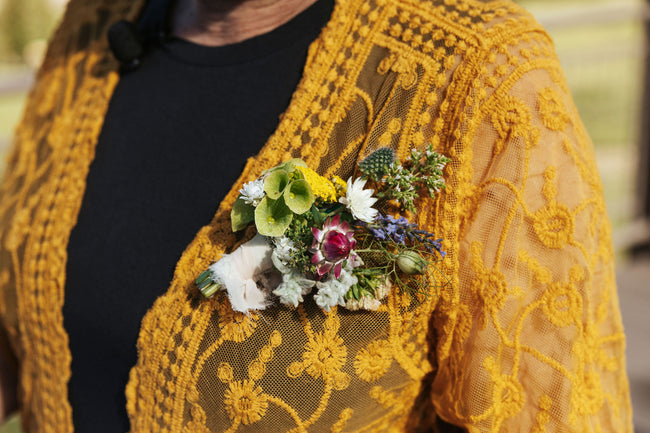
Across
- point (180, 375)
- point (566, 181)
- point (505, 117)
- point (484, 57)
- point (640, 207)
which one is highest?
point (484, 57)

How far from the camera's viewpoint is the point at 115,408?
1218 millimetres

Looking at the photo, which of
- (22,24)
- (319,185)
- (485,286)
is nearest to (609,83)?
(485,286)

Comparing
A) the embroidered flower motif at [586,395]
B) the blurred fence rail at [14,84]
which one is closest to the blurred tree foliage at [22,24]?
the blurred fence rail at [14,84]

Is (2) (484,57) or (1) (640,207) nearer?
(2) (484,57)

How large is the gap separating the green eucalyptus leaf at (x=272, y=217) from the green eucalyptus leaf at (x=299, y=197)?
0.08ft

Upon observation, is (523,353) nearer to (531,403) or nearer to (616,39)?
(531,403)

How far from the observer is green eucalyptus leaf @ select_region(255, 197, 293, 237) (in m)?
0.91

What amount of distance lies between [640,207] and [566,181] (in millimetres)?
4504

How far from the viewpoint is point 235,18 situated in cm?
121

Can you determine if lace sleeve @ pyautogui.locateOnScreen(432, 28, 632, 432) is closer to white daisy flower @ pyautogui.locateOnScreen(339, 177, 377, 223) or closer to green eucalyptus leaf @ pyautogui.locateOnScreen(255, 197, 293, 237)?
white daisy flower @ pyautogui.locateOnScreen(339, 177, 377, 223)

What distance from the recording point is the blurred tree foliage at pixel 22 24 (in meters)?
9.13

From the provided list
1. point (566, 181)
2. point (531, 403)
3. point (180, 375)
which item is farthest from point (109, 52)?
point (531, 403)

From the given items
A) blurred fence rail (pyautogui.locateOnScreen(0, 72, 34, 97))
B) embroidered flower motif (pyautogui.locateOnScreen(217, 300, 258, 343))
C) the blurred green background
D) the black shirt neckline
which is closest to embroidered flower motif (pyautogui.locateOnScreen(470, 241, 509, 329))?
embroidered flower motif (pyautogui.locateOnScreen(217, 300, 258, 343))

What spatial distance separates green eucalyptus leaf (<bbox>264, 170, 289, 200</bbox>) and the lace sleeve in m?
0.30
